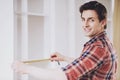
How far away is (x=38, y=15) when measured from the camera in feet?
7.45

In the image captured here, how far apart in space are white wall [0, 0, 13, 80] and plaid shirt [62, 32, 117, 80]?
802 mm

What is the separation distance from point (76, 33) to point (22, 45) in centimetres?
76

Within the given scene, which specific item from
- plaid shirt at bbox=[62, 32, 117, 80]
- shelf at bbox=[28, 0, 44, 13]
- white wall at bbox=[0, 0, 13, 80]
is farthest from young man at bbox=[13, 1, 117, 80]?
shelf at bbox=[28, 0, 44, 13]

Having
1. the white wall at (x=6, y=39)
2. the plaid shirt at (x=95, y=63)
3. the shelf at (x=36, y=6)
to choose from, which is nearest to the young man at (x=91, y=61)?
the plaid shirt at (x=95, y=63)

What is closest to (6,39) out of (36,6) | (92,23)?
(36,6)

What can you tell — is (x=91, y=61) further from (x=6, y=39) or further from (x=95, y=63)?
(x=6, y=39)

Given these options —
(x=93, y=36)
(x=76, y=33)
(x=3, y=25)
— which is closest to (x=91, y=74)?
(x=93, y=36)

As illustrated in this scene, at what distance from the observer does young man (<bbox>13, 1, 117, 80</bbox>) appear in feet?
3.96

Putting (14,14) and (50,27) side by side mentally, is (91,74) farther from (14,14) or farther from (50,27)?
(50,27)

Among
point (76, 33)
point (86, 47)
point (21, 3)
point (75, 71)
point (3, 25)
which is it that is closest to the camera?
point (75, 71)

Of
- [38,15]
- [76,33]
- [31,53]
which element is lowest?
[31,53]

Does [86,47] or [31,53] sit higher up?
[86,47]

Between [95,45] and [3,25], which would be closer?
[95,45]

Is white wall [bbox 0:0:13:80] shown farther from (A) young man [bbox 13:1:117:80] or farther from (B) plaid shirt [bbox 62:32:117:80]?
(B) plaid shirt [bbox 62:32:117:80]
